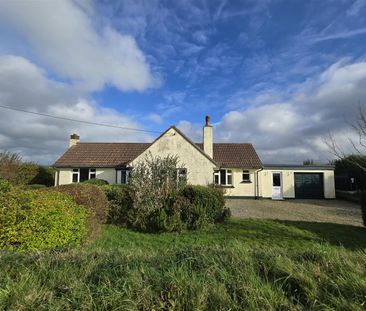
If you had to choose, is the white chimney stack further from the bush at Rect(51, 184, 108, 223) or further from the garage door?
the bush at Rect(51, 184, 108, 223)

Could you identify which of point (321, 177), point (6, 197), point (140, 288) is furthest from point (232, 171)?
point (140, 288)

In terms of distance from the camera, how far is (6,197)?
17.3 ft

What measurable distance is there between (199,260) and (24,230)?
11.7 feet

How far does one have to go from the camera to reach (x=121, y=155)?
24750 millimetres

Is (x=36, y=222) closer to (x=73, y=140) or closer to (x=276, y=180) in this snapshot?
(x=276, y=180)

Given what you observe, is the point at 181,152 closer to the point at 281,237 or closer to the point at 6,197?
the point at 281,237

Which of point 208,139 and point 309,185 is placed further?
point 309,185

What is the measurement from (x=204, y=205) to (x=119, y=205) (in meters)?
3.51

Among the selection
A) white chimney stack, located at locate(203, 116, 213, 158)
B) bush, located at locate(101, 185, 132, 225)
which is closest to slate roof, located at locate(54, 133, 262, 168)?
white chimney stack, located at locate(203, 116, 213, 158)

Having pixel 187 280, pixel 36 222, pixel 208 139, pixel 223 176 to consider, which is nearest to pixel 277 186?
pixel 223 176

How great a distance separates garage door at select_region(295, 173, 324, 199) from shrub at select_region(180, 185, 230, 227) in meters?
15.3

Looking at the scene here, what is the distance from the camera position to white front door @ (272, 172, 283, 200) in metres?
22.9

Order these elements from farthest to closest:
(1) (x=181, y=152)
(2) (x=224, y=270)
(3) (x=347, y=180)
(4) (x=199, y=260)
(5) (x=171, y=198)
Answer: (3) (x=347, y=180), (1) (x=181, y=152), (5) (x=171, y=198), (4) (x=199, y=260), (2) (x=224, y=270)

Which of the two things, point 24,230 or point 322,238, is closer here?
point 24,230
